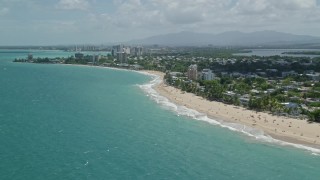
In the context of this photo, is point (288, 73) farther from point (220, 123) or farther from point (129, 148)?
point (129, 148)

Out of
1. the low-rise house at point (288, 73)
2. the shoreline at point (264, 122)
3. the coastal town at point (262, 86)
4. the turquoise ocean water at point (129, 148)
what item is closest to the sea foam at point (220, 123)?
the shoreline at point (264, 122)

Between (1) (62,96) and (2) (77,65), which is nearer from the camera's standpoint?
(1) (62,96)

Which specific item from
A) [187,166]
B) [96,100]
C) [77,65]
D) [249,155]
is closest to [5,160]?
[187,166]

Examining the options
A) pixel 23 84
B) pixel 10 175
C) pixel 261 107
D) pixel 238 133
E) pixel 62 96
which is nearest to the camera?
pixel 10 175

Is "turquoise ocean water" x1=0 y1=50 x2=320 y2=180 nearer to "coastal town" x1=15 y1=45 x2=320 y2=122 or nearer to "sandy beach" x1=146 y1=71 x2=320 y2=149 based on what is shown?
"sandy beach" x1=146 y1=71 x2=320 y2=149

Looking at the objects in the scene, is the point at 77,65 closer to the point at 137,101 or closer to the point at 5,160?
the point at 137,101

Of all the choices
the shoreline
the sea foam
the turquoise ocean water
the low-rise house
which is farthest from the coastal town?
the turquoise ocean water

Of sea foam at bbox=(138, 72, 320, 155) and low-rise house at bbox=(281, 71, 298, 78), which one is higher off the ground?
low-rise house at bbox=(281, 71, 298, 78)

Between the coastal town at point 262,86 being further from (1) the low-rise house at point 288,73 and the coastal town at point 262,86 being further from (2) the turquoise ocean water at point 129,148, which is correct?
(2) the turquoise ocean water at point 129,148
